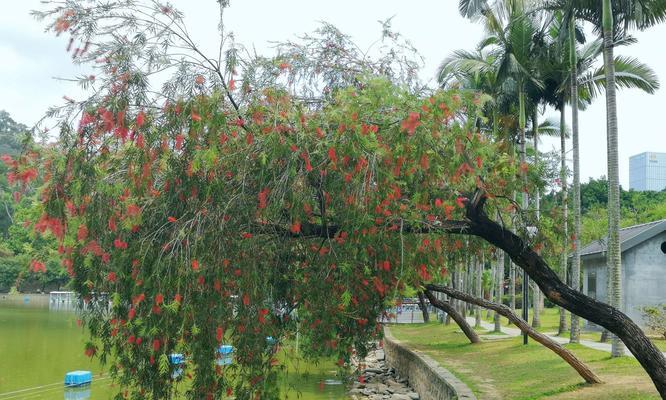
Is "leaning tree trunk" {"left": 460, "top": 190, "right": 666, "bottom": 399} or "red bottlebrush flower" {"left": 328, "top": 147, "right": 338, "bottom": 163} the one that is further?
"leaning tree trunk" {"left": 460, "top": 190, "right": 666, "bottom": 399}

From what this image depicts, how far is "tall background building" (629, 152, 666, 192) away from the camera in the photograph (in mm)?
121000

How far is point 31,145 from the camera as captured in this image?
6.91 metres

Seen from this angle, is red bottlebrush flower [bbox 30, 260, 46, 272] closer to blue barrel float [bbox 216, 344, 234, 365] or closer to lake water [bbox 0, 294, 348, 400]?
blue barrel float [bbox 216, 344, 234, 365]

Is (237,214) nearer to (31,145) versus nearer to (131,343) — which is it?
(131,343)

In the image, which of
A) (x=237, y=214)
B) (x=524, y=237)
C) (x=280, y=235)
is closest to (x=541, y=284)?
(x=524, y=237)

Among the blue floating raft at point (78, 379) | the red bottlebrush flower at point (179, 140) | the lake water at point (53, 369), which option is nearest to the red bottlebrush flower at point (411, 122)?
the red bottlebrush flower at point (179, 140)

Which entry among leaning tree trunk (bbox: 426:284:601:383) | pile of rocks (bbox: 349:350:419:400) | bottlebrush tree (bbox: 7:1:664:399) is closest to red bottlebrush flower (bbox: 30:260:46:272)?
bottlebrush tree (bbox: 7:1:664:399)

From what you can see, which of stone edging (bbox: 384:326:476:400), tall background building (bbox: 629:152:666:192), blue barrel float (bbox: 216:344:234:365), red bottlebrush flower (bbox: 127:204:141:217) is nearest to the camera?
red bottlebrush flower (bbox: 127:204:141:217)

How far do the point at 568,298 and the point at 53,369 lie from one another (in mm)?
19319

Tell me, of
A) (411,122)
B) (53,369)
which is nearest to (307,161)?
(411,122)

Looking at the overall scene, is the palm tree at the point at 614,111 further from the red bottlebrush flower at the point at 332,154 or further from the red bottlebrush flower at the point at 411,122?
the red bottlebrush flower at the point at 332,154

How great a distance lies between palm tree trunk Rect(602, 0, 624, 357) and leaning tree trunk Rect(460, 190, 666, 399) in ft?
19.0

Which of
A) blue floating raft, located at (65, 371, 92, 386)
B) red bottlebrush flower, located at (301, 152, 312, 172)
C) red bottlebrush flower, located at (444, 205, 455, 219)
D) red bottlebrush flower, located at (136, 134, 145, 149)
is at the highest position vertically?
red bottlebrush flower, located at (136, 134, 145, 149)

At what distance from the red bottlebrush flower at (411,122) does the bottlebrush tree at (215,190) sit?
29 mm
